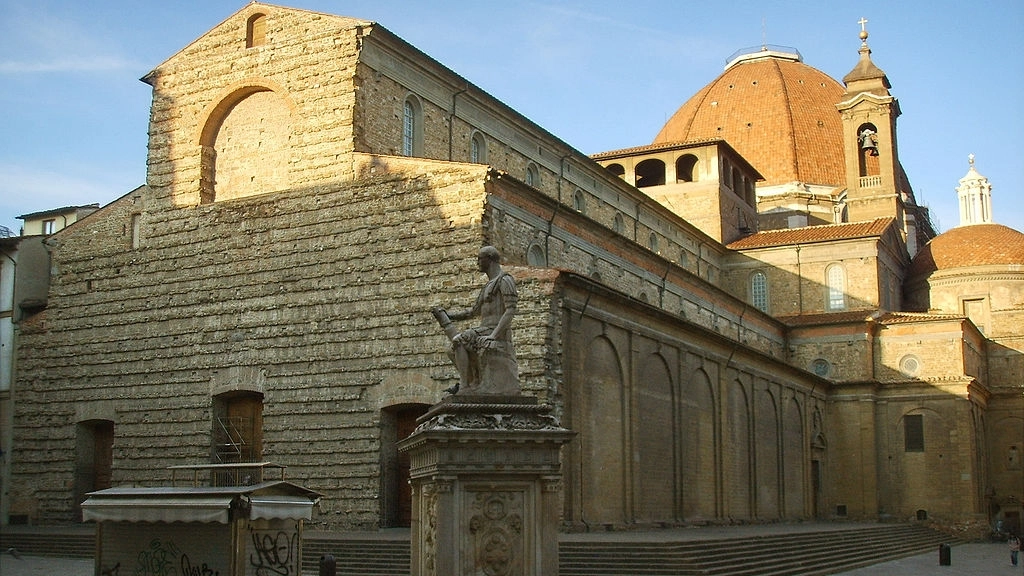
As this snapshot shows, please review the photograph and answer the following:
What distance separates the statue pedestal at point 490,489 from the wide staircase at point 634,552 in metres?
9.94

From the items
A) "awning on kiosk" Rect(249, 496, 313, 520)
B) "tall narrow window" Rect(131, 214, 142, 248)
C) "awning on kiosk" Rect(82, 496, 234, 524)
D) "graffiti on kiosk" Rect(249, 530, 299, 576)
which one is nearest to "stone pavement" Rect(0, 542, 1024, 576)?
"awning on kiosk" Rect(82, 496, 234, 524)

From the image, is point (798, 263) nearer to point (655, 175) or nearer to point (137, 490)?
point (655, 175)

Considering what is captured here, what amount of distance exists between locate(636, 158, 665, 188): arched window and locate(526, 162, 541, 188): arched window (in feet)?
50.5

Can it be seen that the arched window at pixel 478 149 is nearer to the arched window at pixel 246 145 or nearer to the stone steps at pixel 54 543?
the arched window at pixel 246 145

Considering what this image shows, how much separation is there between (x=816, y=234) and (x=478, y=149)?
69.2ft

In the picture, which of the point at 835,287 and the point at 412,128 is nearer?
the point at 412,128

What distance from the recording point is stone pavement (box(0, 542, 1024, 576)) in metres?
24.6

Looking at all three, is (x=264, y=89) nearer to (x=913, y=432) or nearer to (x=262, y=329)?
(x=262, y=329)

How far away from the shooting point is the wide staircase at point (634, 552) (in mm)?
22922

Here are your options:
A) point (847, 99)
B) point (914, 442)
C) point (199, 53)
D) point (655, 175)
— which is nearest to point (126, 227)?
point (199, 53)

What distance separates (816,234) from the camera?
51.7m

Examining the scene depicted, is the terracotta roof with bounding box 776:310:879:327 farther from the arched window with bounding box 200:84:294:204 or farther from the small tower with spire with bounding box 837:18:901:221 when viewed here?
the arched window with bounding box 200:84:294:204

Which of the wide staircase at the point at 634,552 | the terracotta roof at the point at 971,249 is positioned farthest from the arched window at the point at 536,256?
the terracotta roof at the point at 971,249

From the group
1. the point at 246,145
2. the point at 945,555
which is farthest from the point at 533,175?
the point at 945,555
